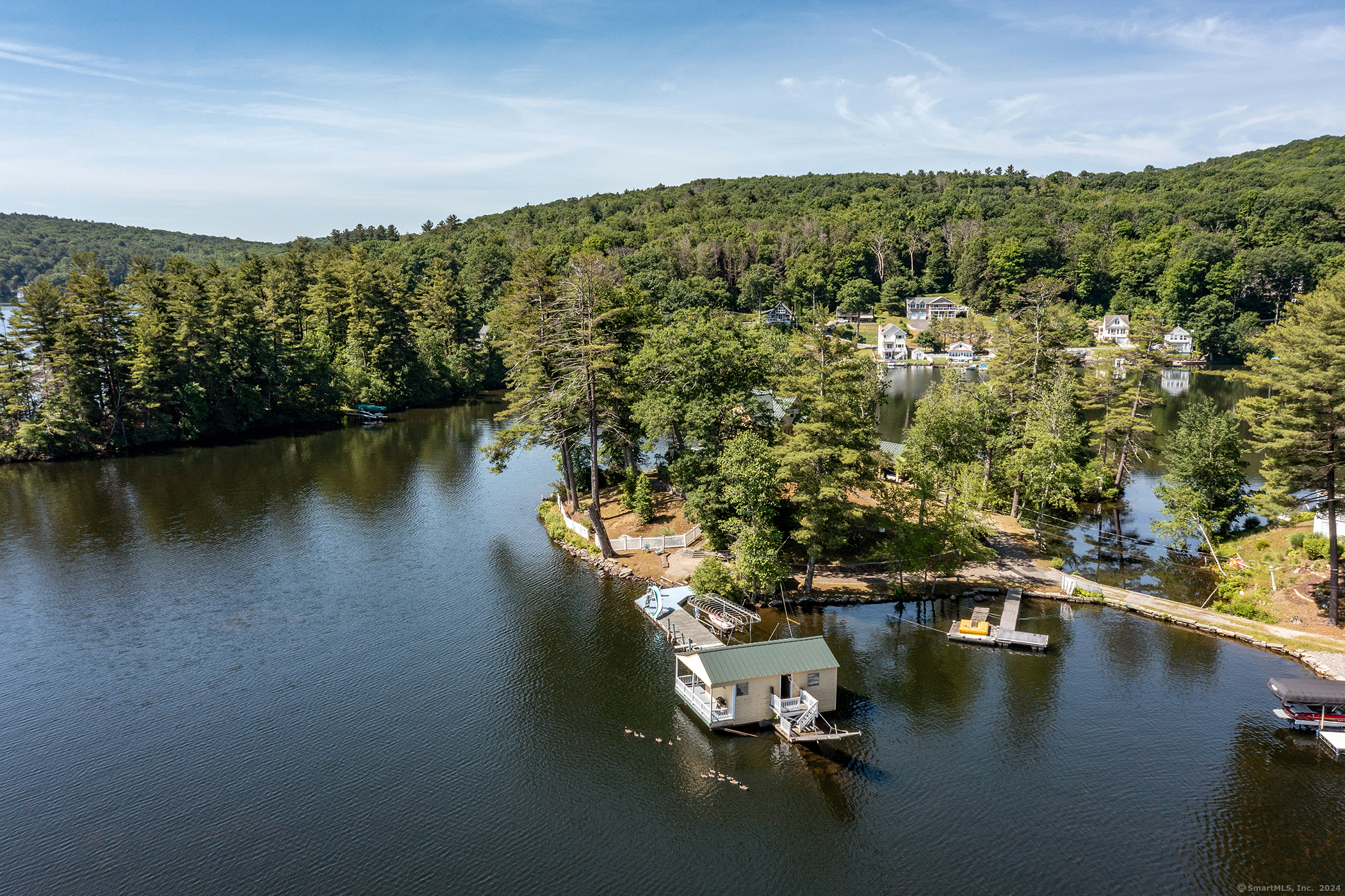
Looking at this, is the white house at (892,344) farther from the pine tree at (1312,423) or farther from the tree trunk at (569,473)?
the pine tree at (1312,423)

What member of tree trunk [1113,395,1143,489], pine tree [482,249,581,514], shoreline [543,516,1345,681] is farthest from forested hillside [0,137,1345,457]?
shoreline [543,516,1345,681]

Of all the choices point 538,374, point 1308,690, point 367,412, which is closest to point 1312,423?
point 1308,690

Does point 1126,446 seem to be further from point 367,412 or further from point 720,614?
point 367,412

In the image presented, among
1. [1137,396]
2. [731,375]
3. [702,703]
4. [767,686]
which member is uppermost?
[731,375]

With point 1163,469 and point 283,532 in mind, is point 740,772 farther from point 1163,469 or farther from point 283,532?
point 1163,469

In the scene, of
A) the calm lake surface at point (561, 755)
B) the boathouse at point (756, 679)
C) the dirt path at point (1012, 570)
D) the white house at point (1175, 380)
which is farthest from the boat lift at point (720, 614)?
the white house at point (1175, 380)
